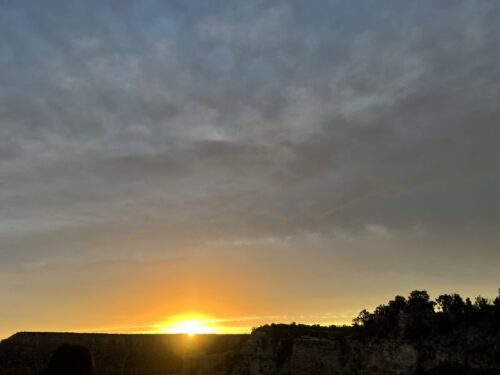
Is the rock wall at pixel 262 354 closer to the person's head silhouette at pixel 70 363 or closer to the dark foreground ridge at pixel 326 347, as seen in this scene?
the dark foreground ridge at pixel 326 347

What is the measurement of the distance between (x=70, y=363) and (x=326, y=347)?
3103cm

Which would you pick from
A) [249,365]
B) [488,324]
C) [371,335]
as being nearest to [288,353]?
[249,365]

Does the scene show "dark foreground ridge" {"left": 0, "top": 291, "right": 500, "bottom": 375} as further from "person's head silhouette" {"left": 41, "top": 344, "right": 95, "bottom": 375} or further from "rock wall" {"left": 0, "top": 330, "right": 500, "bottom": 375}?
"person's head silhouette" {"left": 41, "top": 344, "right": 95, "bottom": 375}

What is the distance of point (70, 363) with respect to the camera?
481 cm

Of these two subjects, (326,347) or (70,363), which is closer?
(70,363)

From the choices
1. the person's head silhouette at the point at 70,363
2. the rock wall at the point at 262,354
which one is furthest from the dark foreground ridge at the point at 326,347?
the person's head silhouette at the point at 70,363

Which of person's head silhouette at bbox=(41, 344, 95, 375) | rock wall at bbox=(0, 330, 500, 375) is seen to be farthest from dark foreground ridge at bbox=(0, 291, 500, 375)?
person's head silhouette at bbox=(41, 344, 95, 375)

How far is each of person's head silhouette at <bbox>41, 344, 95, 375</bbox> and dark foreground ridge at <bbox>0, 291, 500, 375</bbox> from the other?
24.3 m

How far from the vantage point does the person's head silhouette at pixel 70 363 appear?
4772mm

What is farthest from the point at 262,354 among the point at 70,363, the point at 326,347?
the point at 70,363

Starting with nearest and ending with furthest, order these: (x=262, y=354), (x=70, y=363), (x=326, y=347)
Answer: (x=70, y=363) < (x=326, y=347) < (x=262, y=354)

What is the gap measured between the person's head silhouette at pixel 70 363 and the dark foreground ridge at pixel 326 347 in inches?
957

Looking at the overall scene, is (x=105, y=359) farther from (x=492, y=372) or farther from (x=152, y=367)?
(x=492, y=372)

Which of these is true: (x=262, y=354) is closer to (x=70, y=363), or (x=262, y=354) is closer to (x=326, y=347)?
(x=326, y=347)
